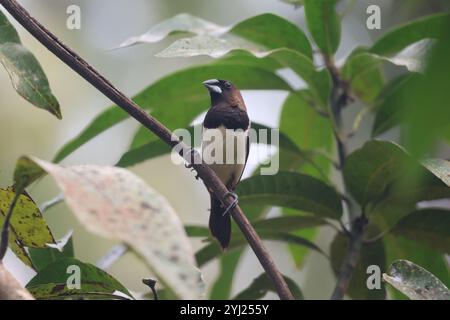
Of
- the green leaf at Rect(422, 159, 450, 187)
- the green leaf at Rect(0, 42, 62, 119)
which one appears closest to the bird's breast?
the green leaf at Rect(422, 159, 450, 187)

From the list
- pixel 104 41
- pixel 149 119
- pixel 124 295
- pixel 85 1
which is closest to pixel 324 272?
pixel 104 41

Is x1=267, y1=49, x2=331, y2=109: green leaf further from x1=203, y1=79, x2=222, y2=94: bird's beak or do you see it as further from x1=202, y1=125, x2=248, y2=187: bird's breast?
x1=202, y1=125, x2=248, y2=187: bird's breast

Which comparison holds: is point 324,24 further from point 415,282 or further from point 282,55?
point 415,282

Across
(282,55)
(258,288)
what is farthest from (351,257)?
(282,55)

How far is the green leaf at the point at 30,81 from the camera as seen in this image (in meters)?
1.19

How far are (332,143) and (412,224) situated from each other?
0.63 metres

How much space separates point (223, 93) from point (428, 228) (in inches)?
31.4

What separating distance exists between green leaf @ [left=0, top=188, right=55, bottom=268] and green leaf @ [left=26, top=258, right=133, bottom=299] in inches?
2.5

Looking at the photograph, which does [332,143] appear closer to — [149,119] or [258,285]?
[258,285]

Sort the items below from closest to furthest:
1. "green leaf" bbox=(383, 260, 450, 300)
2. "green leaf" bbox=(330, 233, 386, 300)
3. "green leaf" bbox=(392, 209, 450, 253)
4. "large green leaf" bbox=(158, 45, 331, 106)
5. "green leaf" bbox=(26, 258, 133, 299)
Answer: "green leaf" bbox=(383, 260, 450, 300), "green leaf" bbox=(26, 258, 133, 299), "large green leaf" bbox=(158, 45, 331, 106), "green leaf" bbox=(392, 209, 450, 253), "green leaf" bbox=(330, 233, 386, 300)

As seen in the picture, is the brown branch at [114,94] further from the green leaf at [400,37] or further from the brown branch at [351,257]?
the green leaf at [400,37]

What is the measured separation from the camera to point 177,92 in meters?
1.85

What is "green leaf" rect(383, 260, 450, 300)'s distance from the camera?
44.1 inches
